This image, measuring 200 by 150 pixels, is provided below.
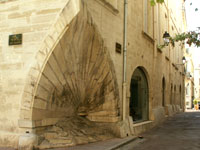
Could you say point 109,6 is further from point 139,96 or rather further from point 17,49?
point 139,96

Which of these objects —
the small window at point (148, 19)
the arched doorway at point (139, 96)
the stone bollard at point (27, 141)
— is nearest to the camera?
the stone bollard at point (27, 141)

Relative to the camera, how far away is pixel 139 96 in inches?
473

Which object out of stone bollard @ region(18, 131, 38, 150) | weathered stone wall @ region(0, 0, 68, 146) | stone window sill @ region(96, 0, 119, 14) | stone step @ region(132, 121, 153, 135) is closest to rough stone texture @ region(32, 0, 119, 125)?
stone bollard @ region(18, 131, 38, 150)

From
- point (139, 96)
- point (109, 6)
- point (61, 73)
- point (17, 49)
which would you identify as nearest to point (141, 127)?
point (139, 96)

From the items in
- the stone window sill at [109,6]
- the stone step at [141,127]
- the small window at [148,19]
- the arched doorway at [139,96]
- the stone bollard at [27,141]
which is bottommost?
the stone step at [141,127]

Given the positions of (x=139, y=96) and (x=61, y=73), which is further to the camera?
(x=139, y=96)

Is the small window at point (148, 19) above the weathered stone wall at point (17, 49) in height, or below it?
above

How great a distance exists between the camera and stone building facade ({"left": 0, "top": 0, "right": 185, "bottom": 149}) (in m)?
6.29

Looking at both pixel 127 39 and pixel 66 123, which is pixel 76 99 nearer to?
pixel 66 123

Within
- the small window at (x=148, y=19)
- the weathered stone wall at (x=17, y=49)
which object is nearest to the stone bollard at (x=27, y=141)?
the weathered stone wall at (x=17, y=49)

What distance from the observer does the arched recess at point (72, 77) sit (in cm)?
626

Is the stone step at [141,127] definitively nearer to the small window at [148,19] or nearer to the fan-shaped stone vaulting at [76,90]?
the fan-shaped stone vaulting at [76,90]

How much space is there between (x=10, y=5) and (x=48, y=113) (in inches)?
121

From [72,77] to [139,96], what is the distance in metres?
5.49
